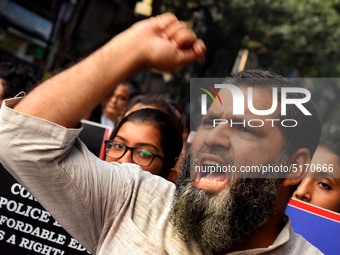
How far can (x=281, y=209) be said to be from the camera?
215 cm

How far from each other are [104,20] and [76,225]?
65.1ft

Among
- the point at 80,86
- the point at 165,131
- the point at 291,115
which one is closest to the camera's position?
the point at 80,86

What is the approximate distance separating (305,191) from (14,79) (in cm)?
211

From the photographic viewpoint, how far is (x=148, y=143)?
10.1ft

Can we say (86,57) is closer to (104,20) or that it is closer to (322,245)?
(322,245)

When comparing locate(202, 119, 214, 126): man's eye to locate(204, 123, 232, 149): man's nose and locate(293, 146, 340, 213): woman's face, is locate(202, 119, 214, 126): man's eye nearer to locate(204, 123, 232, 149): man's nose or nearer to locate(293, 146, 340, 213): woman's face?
locate(204, 123, 232, 149): man's nose

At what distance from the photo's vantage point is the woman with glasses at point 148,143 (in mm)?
3010

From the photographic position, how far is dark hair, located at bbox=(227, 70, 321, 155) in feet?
6.95

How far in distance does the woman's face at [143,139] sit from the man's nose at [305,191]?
0.78 meters

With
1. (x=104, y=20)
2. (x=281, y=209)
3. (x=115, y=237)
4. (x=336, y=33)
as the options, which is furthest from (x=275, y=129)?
(x=104, y=20)

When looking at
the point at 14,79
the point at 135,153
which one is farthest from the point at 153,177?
the point at 14,79

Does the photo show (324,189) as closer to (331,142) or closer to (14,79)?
(331,142)

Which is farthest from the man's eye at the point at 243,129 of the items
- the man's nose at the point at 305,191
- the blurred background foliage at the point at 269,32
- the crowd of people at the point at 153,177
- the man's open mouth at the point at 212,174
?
the blurred background foliage at the point at 269,32

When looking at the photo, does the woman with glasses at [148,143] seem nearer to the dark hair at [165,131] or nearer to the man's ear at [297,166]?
the dark hair at [165,131]
